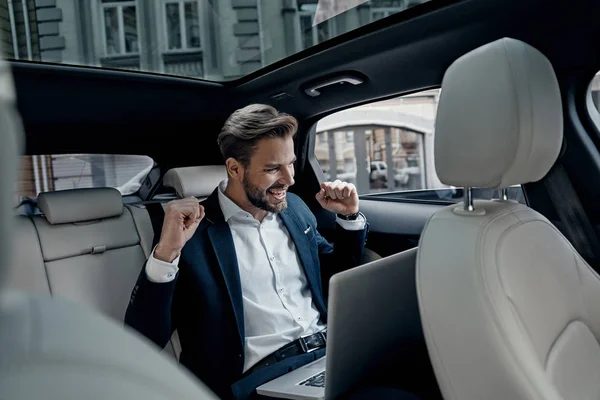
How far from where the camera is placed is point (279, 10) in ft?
25.7

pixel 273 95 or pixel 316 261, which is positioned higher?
pixel 273 95

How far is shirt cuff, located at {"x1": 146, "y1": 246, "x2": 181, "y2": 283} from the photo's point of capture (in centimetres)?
155

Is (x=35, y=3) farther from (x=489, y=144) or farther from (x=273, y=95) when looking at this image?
(x=489, y=144)

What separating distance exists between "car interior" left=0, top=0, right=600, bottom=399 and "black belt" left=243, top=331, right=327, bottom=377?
0.36 metres

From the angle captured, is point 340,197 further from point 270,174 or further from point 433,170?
point 433,170

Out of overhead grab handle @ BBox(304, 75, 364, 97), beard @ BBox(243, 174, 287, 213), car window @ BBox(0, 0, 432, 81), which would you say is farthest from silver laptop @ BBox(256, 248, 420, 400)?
overhead grab handle @ BBox(304, 75, 364, 97)

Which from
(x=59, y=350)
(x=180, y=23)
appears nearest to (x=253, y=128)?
(x=59, y=350)

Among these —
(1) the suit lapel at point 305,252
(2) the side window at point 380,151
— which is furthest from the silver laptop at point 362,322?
(2) the side window at point 380,151

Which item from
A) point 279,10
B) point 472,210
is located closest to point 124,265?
point 472,210

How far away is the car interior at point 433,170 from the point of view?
1.06 meters

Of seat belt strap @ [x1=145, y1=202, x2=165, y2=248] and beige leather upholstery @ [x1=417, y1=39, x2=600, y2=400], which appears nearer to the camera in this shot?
beige leather upholstery @ [x1=417, y1=39, x2=600, y2=400]

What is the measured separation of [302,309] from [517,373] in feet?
3.15

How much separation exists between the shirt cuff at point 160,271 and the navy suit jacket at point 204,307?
15 mm

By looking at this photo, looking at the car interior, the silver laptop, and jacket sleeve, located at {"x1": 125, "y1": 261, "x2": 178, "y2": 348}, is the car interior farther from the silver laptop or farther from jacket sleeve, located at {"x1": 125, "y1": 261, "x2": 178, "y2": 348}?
jacket sleeve, located at {"x1": 125, "y1": 261, "x2": 178, "y2": 348}
